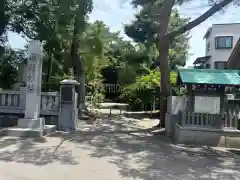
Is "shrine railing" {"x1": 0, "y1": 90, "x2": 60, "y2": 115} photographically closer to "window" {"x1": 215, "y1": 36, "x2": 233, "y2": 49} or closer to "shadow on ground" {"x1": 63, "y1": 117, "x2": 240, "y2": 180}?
"shadow on ground" {"x1": 63, "y1": 117, "x2": 240, "y2": 180}

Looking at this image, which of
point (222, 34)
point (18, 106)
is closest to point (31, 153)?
point (18, 106)

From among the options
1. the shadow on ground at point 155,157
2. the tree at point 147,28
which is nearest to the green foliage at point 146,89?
the tree at point 147,28

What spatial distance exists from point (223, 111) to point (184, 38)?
68.3 feet

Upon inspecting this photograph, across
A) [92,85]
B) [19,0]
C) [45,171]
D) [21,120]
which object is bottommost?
[45,171]

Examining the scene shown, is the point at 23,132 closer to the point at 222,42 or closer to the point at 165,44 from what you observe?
the point at 165,44

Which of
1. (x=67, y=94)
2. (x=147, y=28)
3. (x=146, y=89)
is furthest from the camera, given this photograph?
(x=147, y=28)

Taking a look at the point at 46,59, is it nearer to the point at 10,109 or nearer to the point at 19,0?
the point at 19,0

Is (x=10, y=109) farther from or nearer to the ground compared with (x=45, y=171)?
farther from the ground

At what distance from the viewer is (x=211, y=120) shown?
10422 millimetres

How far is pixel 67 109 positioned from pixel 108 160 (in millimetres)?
4871

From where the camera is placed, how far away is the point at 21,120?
33.7 ft

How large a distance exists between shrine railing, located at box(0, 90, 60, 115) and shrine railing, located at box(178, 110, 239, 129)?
4845 millimetres

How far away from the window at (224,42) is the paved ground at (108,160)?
26409 mm

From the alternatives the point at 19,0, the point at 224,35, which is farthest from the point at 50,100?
the point at 224,35
